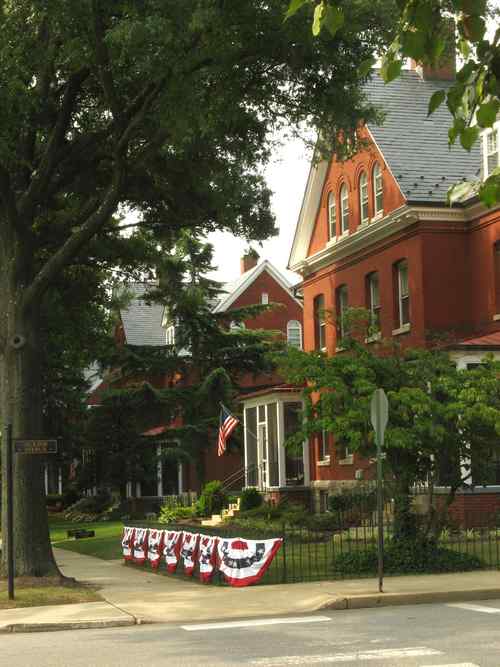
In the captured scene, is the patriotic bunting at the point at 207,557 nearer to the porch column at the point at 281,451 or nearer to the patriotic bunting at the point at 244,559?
the patriotic bunting at the point at 244,559

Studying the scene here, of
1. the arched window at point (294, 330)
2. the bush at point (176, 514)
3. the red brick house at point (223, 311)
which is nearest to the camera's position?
the bush at point (176, 514)

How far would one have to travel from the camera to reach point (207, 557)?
1781cm

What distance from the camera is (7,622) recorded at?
546 inches

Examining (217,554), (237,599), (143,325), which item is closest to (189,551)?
(217,554)

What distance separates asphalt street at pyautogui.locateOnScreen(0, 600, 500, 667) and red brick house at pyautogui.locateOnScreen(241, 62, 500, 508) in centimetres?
1351

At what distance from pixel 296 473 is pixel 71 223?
58.5ft

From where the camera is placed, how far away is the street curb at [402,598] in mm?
14625

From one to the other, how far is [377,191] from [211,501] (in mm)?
11035

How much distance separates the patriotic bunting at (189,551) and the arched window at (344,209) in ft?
59.0

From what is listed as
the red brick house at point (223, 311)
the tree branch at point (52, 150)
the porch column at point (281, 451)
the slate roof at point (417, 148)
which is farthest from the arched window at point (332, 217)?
the tree branch at point (52, 150)

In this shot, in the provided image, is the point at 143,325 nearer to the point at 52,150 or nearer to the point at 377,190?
the point at 377,190

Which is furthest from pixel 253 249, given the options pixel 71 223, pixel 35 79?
pixel 35 79

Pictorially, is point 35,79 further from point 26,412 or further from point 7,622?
point 7,622

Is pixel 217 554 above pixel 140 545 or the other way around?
above
